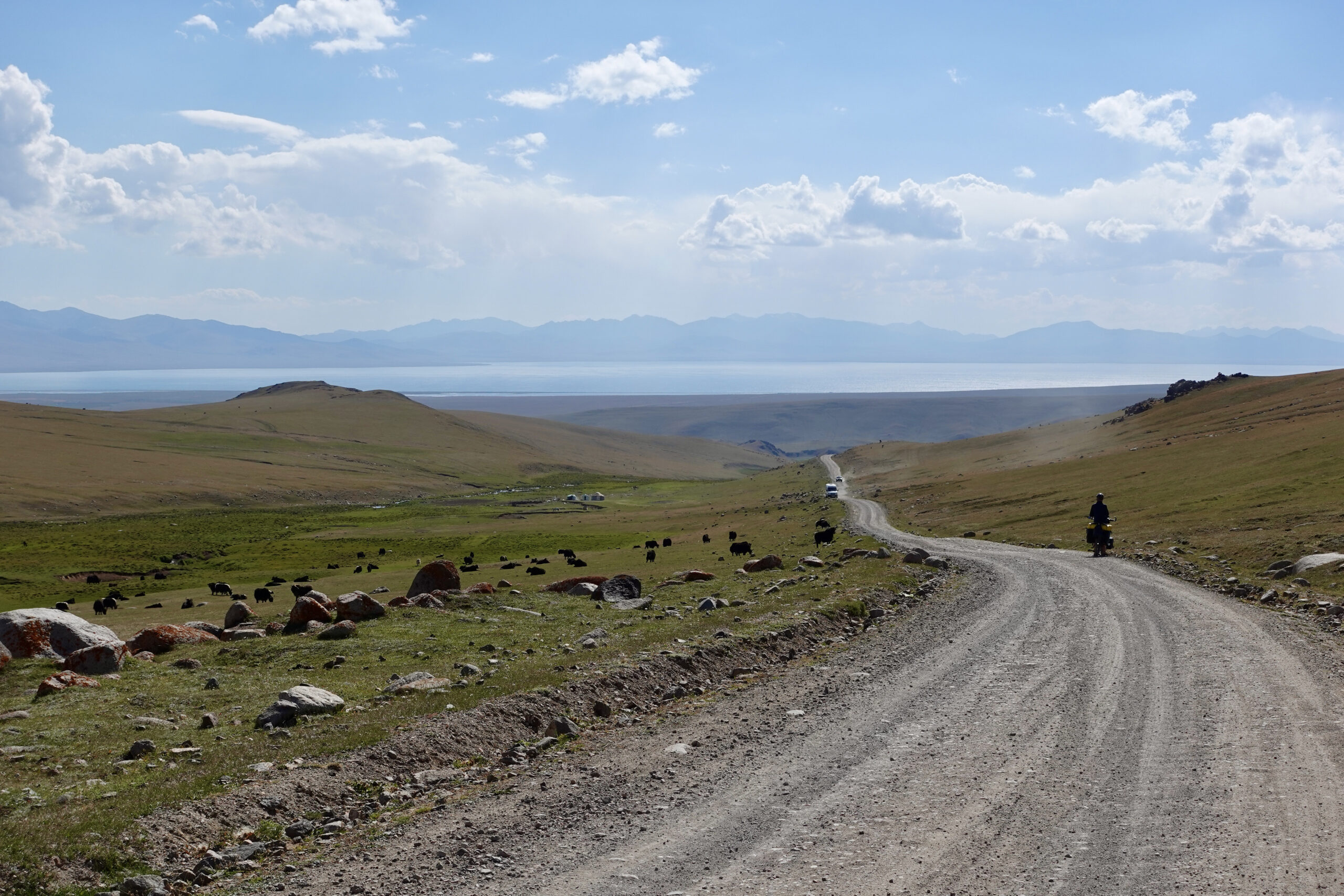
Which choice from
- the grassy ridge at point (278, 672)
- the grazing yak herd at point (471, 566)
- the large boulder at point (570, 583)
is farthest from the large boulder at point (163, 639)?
the grazing yak herd at point (471, 566)

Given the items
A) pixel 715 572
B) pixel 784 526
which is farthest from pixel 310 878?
pixel 784 526

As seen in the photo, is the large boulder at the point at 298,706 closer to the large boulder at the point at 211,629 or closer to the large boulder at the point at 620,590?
the large boulder at the point at 211,629

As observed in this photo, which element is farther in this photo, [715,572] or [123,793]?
[715,572]

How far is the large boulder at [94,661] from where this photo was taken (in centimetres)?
1656

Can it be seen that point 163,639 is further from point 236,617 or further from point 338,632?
point 236,617

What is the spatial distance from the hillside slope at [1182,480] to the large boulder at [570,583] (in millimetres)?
20096

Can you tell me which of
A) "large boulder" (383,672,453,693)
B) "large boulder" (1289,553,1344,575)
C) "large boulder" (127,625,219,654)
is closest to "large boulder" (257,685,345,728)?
"large boulder" (383,672,453,693)

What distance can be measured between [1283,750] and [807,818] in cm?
632

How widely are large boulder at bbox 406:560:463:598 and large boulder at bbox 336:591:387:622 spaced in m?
5.38

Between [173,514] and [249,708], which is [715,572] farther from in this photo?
[173,514]

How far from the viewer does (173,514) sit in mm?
110625

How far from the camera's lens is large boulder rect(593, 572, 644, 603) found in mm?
26844

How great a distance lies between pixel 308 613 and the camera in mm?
21141

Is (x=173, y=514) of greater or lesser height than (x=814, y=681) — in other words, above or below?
below
